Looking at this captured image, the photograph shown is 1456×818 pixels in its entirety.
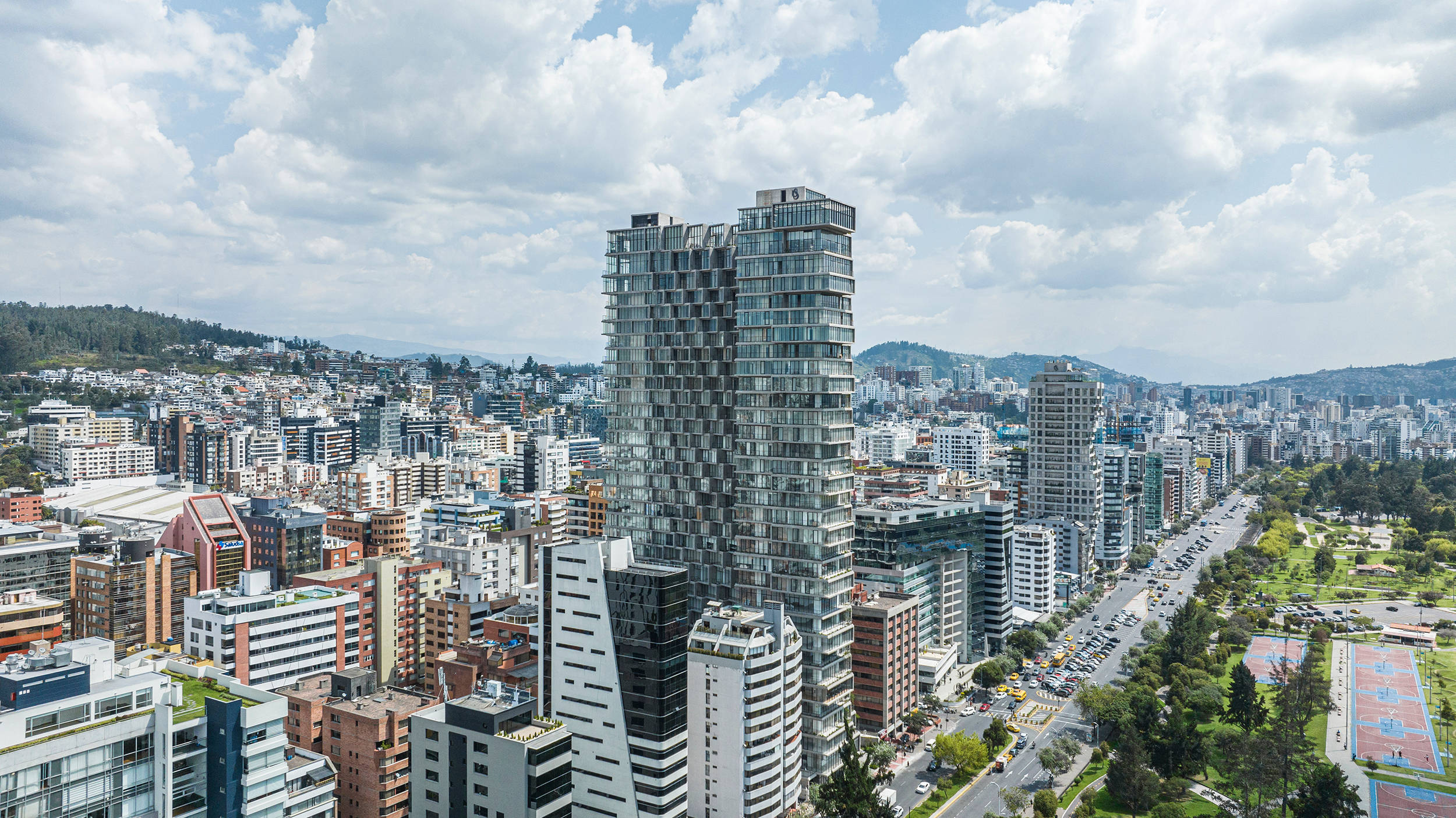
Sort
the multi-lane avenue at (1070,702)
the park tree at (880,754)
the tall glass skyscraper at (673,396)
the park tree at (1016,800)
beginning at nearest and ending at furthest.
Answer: the park tree at (1016,800), the park tree at (880,754), the multi-lane avenue at (1070,702), the tall glass skyscraper at (673,396)

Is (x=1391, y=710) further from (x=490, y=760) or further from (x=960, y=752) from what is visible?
(x=490, y=760)

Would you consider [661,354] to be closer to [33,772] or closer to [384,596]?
[384,596]

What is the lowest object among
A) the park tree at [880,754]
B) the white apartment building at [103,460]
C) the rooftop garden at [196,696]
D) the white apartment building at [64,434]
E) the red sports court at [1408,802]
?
the red sports court at [1408,802]

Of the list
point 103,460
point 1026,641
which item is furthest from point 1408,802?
point 103,460

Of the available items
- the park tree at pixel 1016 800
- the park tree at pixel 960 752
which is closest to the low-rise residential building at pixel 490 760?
the park tree at pixel 1016 800

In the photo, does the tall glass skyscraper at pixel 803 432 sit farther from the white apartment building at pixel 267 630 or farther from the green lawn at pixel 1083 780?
the white apartment building at pixel 267 630

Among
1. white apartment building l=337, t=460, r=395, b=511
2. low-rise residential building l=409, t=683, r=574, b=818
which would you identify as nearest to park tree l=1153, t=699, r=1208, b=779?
low-rise residential building l=409, t=683, r=574, b=818

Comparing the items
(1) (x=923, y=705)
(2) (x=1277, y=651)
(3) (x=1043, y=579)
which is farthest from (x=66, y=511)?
(2) (x=1277, y=651)

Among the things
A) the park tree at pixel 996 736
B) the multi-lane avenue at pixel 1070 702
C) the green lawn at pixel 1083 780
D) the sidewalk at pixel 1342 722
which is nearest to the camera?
the multi-lane avenue at pixel 1070 702
